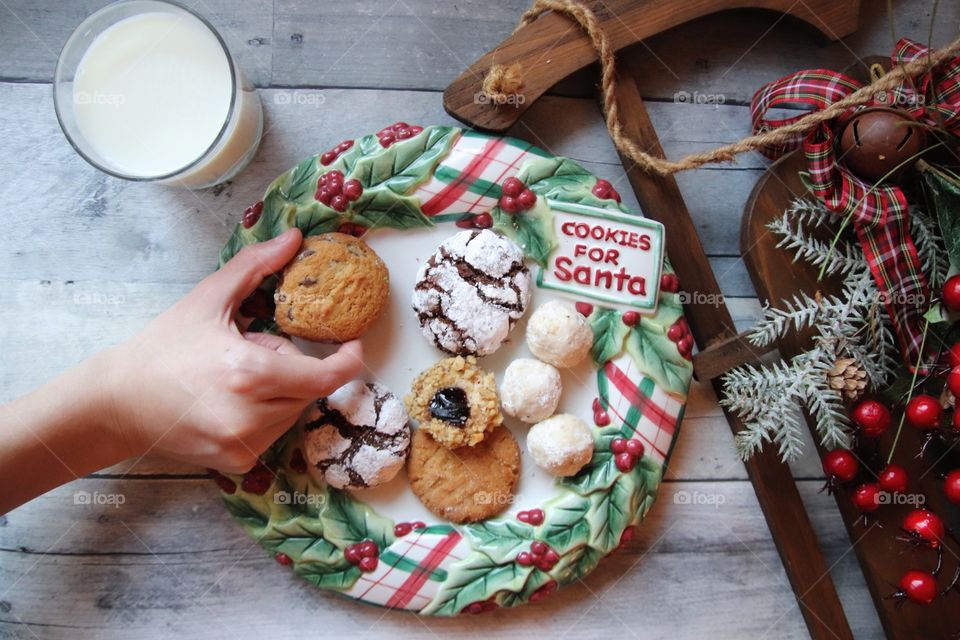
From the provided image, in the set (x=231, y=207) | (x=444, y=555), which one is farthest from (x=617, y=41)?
(x=444, y=555)

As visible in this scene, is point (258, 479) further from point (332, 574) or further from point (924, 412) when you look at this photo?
point (924, 412)

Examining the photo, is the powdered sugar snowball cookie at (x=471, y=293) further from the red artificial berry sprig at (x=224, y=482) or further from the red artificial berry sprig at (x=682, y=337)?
the red artificial berry sprig at (x=224, y=482)

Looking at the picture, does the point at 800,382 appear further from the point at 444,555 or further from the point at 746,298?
the point at 444,555

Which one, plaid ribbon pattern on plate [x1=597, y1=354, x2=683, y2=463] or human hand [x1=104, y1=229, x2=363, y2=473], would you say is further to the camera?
plaid ribbon pattern on plate [x1=597, y1=354, x2=683, y2=463]

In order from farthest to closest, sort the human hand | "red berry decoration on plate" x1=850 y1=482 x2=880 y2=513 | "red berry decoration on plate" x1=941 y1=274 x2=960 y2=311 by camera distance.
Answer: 1. "red berry decoration on plate" x1=850 y1=482 x2=880 y2=513
2. "red berry decoration on plate" x1=941 y1=274 x2=960 y2=311
3. the human hand

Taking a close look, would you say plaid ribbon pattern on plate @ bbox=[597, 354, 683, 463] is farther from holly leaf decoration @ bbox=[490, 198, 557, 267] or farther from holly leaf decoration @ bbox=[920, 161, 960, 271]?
holly leaf decoration @ bbox=[920, 161, 960, 271]

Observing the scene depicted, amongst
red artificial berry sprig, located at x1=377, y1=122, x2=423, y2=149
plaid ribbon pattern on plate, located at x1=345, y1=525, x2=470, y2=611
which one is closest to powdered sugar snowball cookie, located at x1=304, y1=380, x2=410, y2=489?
plaid ribbon pattern on plate, located at x1=345, y1=525, x2=470, y2=611
